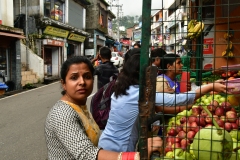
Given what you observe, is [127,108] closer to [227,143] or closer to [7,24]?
[227,143]

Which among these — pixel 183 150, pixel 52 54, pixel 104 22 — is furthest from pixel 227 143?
pixel 104 22

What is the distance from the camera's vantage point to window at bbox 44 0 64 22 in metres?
17.6

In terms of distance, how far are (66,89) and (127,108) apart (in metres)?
0.72

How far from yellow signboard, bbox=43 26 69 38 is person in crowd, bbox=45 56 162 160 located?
15.6 meters

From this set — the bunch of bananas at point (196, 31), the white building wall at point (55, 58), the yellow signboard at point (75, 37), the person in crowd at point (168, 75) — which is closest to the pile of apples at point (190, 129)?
the person in crowd at point (168, 75)

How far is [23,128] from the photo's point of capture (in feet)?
20.5

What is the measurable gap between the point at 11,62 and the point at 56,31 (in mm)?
5493

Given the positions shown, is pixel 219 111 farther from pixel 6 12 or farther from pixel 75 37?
pixel 75 37

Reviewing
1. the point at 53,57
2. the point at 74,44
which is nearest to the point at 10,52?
the point at 53,57

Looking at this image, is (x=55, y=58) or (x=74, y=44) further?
(x=74, y=44)

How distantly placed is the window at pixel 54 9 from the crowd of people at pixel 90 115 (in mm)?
16413

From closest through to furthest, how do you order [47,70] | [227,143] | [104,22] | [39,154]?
[227,143] < [39,154] < [47,70] < [104,22]

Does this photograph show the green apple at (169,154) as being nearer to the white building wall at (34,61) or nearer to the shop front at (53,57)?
the white building wall at (34,61)

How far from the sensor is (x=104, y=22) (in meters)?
32.6
